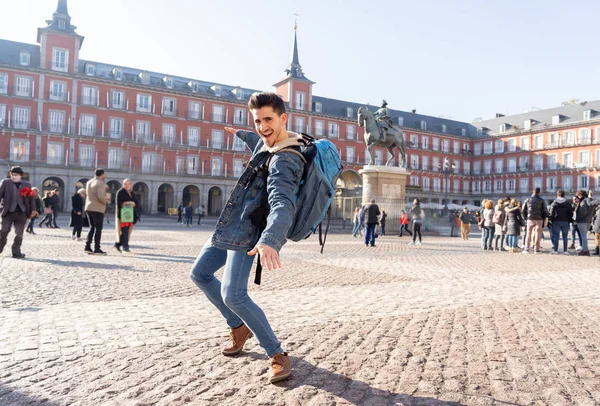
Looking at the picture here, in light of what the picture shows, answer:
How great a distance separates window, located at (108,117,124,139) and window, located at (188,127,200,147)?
20.7 ft

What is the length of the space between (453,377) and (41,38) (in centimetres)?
4690

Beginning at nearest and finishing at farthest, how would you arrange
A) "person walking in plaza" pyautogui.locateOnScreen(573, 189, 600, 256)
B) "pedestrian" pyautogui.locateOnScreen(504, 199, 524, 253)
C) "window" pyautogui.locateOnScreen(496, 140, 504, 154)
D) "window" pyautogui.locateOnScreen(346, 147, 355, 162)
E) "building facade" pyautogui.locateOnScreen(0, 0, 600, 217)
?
"person walking in plaza" pyautogui.locateOnScreen(573, 189, 600, 256) → "pedestrian" pyautogui.locateOnScreen(504, 199, 524, 253) → "building facade" pyautogui.locateOnScreen(0, 0, 600, 217) → "window" pyautogui.locateOnScreen(346, 147, 355, 162) → "window" pyautogui.locateOnScreen(496, 140, 504, 154)

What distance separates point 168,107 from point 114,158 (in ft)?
23.5

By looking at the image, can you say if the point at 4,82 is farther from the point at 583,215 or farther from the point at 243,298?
the point at 243,298

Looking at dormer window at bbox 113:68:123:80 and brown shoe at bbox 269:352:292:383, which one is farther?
dormer window at bbox 113:68:123:80

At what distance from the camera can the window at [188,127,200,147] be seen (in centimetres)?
4675

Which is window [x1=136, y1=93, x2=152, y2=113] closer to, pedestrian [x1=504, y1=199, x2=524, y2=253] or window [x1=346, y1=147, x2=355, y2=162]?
window [x1=346, y1=147, x2=355, y2=162]

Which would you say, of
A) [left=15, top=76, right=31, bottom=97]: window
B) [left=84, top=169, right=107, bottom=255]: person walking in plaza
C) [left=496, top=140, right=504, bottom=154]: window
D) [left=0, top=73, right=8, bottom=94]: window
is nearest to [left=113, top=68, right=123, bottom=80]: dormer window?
[left=15, top=76, right=31, bottom=97]: window

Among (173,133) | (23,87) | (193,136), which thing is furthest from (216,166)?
(23,87)

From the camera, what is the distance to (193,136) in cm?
4691

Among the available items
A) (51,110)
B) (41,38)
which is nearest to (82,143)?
(51,110)

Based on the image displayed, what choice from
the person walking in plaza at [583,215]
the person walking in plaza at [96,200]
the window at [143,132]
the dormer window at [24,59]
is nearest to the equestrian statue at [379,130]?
the person walking in plaza at [583,215]

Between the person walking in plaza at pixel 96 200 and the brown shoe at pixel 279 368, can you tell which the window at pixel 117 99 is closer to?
the person walking in plaza at pixel 96 200

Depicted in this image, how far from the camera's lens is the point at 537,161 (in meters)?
57.9
